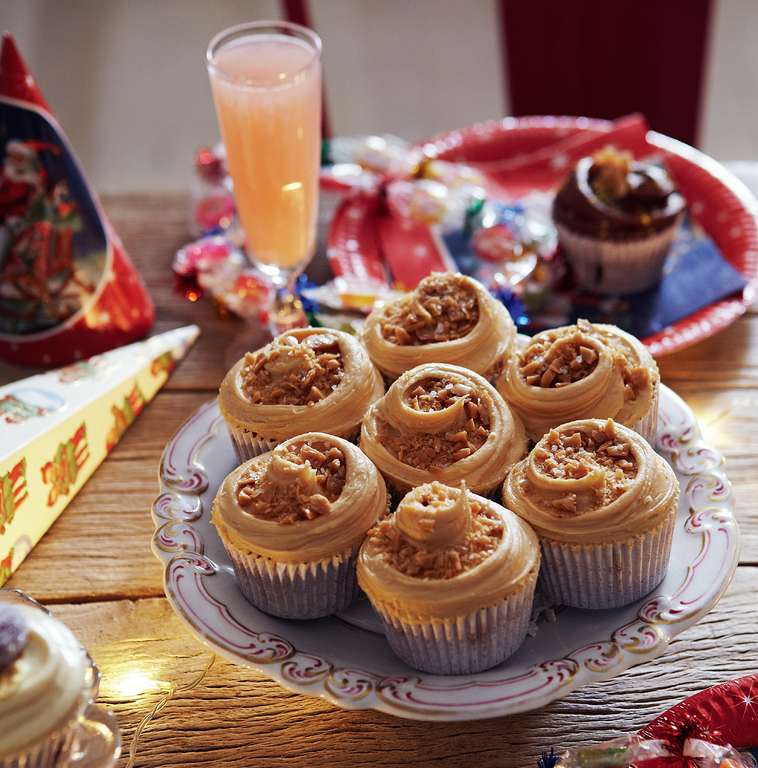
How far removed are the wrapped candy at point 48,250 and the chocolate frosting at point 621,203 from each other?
0.77 metres

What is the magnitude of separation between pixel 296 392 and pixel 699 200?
3.54 feet

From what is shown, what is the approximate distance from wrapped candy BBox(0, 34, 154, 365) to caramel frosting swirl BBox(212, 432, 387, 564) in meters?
0.61

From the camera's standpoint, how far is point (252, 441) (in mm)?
1282

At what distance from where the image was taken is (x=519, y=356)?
1309 millimetres

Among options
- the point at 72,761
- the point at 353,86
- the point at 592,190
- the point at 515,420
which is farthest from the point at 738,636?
the point at 353,86

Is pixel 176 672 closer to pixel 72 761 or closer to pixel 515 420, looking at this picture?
pixel 72 761

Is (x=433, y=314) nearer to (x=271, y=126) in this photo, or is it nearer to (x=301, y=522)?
(x=301, y=522)

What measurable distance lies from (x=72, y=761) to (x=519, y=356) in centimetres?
69

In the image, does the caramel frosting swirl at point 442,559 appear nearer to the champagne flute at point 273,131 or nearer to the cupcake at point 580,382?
the cupcake at point 580,382

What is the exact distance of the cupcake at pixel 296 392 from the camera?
49.4 inches

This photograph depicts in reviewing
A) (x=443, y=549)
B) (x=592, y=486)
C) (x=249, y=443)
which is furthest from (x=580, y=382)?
(x=249, y=443)

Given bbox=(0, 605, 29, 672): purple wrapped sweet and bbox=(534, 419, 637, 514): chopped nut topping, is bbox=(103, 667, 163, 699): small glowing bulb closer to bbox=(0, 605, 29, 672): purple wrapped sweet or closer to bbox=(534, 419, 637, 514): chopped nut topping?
bbox=(0, 605, 29, 672): purple wrapped sweet

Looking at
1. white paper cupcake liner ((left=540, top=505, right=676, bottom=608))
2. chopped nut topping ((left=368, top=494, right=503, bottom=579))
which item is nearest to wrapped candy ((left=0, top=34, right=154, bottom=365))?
chopped nut topping ((left=368, top=494, right=503, bottom=579))

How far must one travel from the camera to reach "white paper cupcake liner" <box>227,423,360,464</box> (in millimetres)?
1270
